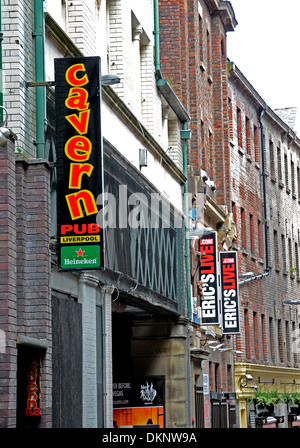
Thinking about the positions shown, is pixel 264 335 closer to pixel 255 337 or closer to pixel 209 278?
pixel 255 337

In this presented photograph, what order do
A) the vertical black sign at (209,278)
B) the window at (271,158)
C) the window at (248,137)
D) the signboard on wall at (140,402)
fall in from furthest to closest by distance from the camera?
the window at (271,158), the window at (248,137), the vertical black sign at (209,278), the signboard on wall at (140,402)

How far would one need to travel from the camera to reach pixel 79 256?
15141mm

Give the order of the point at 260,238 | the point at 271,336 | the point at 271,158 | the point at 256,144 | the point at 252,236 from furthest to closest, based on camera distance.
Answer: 1. the point at 271,158
2. the point at 271,336
3. the point at 256,144
4. the point at 260,238
5. the point at 252,236

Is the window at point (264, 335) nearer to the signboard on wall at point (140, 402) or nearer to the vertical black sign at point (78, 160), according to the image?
the signboard on wall at point (140, 402)

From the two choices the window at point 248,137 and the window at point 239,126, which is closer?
the window at point 239,126

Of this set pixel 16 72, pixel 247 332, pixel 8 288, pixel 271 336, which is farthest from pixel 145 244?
pixel 271 336

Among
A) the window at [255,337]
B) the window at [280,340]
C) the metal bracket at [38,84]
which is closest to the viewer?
the metal bracket at [38,84]

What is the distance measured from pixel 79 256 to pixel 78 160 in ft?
4.43

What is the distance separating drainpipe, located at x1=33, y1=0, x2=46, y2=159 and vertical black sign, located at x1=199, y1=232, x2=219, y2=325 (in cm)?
1735

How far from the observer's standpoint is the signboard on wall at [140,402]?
25016mm

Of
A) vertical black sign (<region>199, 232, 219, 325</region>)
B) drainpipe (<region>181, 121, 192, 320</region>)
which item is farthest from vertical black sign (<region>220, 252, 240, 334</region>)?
drainpipe (<region>181, 121, 192, 320</region>)

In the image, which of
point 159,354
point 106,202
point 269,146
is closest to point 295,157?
point 269,146

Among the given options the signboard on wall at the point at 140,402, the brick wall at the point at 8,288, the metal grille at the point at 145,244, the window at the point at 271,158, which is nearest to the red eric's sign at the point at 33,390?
the brick wall at the point at 8,288
